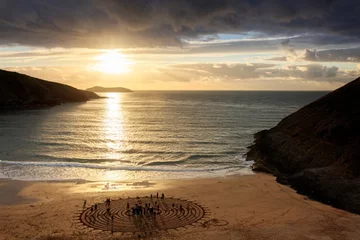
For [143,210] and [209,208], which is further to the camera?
[209,208]

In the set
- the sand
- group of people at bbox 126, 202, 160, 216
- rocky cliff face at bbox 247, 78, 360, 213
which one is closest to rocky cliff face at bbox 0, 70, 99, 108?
the sand

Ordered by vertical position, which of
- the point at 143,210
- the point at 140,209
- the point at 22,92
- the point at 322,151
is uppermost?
the point at 22,92

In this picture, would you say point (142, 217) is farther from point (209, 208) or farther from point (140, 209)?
point (209, 208)

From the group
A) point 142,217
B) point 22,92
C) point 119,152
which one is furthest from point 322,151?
point 22,92

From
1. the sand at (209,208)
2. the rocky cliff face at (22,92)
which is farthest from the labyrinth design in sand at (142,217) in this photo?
the rocky cliff face at (22,92)

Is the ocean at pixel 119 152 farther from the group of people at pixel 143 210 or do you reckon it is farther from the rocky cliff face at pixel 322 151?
the group of people at pixel 143 210

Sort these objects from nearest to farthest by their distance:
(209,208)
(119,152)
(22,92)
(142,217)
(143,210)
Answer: (142,217) → (143,210) → (209,208) → (119,152) → (22,92)

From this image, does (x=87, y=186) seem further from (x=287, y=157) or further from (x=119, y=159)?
(x=287, y=157)

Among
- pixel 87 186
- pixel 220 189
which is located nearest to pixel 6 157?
pixel 87 186
